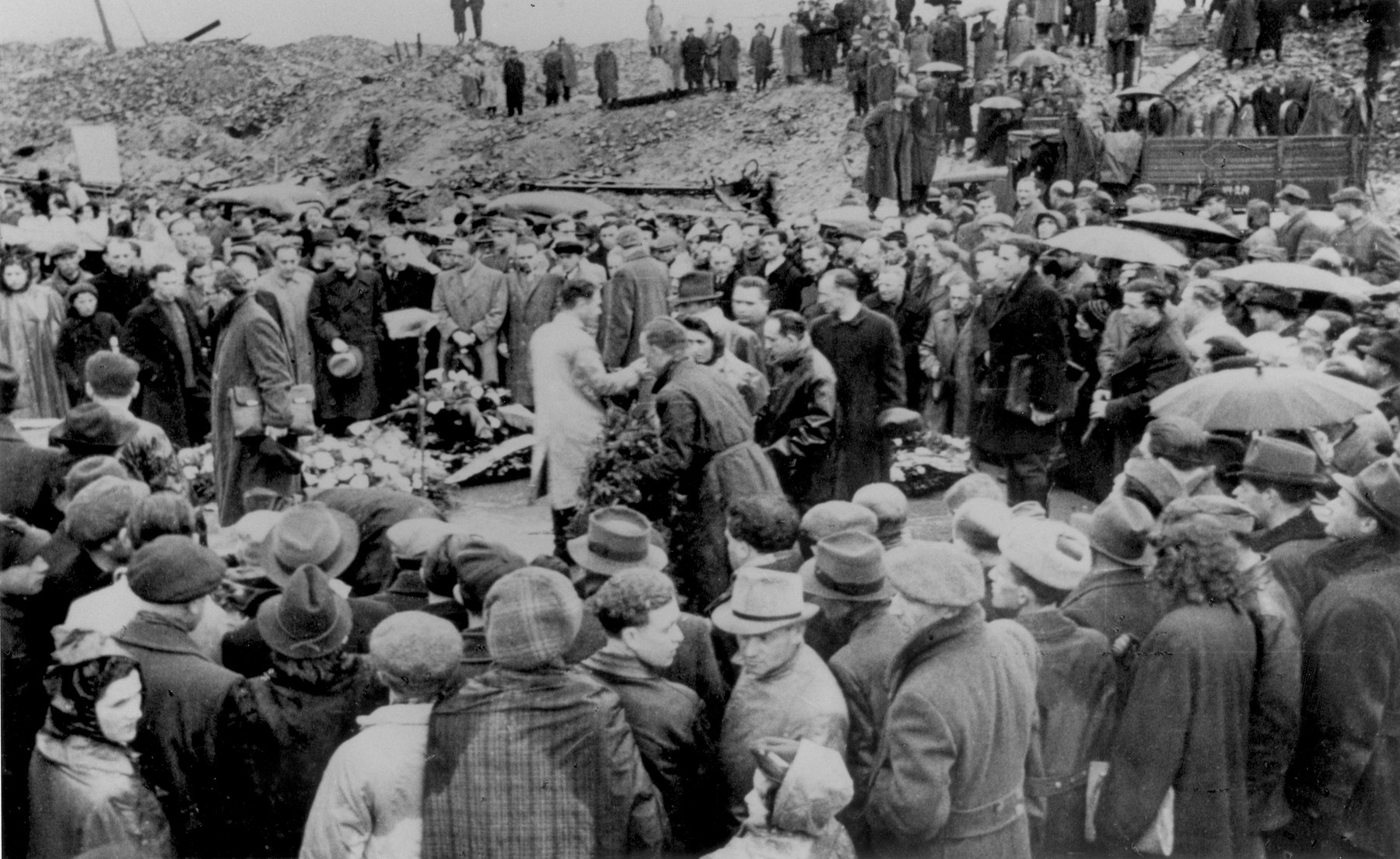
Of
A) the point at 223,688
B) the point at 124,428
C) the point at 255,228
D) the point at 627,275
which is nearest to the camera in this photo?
the point at 223,688

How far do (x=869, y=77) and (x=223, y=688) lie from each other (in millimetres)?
19351

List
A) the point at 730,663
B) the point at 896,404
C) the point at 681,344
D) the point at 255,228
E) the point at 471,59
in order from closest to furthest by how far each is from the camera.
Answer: the point at 730,663 < the point at 681,344 < the point at 896,404 < the point at 255,228 < the point at 471,59

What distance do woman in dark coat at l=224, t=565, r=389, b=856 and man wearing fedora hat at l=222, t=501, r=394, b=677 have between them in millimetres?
383

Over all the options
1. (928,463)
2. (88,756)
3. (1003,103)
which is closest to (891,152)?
(1003,103)

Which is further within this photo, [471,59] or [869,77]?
[471,59]

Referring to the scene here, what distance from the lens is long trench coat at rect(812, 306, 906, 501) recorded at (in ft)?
22.2

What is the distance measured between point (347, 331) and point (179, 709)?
684 cm

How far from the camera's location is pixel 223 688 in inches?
135

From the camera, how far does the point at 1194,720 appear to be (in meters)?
3.46

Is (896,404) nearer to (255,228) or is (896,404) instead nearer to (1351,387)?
(1351,387)

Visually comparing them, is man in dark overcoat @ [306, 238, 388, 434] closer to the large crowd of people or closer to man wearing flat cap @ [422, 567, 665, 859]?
the large crowd of people

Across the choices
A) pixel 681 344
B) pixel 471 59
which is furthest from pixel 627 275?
pixel 471 59

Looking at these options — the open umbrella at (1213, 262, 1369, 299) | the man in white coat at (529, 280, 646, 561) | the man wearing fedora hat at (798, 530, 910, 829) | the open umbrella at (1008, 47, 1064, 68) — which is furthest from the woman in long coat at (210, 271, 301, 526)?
the open umbrella at (1008, 47, 1064, 68)

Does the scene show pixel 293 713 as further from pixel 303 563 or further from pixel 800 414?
pixel 800 414
